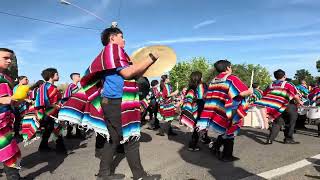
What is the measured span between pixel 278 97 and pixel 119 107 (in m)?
5.07

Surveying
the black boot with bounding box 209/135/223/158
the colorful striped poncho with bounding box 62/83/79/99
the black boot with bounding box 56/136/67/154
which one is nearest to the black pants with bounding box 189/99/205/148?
the black boot with bounding box 209/135/223/158

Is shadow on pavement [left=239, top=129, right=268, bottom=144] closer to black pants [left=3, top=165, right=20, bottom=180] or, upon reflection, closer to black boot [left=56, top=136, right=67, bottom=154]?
black boot [left=56, top=136, right=67, bottom=154]

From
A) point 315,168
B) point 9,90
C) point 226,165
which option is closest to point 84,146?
point 226,165

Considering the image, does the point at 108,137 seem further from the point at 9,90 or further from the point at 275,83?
the point at 275,83

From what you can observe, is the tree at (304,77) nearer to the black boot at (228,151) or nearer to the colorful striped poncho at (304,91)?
the colorful striped poncho at (304,91)

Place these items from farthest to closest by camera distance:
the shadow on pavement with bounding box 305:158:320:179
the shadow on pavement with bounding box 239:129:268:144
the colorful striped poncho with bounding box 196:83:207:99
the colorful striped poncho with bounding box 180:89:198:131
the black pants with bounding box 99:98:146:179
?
the shadow on pavement with bounding box 239:129:268:144 < the colorful striped poncho with bounding box 180:89:198:131 < the colorful striped poncho with bounding box 196:83:207:99 < the shadow on pavement with bounding box 305:158:320:179 < the black pants with bounding box 99:98:146:179

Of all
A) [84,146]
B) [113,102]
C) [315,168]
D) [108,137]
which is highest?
[113,102]

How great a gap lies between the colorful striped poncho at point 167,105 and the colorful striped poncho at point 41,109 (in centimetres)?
383

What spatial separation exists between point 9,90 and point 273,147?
5775mm

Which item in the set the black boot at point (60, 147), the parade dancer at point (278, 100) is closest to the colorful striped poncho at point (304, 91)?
the parade dancer at point (278, 100)

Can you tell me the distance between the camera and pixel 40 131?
306 inches

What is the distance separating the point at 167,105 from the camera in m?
10.9

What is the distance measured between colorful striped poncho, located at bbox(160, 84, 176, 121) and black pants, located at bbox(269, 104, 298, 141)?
2.99m

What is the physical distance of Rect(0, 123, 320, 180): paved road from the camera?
18.8 ft
